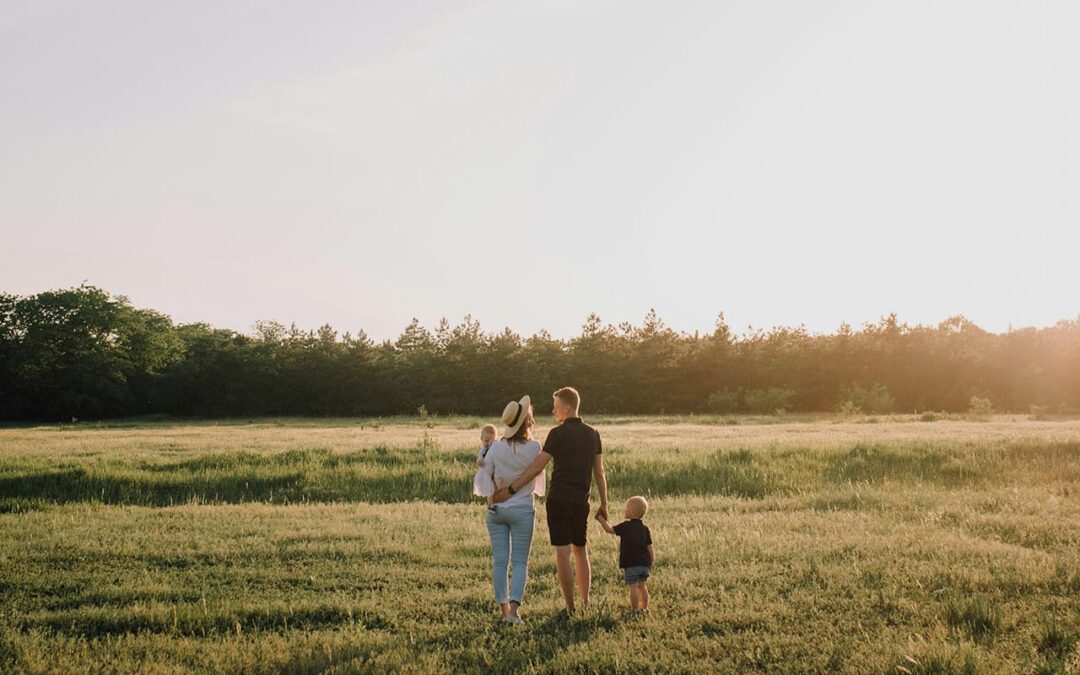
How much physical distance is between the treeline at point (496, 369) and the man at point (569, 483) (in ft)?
185

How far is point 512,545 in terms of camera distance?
324 inches

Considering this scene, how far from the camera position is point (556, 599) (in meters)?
8.69

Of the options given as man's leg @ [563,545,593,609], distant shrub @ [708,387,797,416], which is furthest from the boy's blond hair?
distant shrub @ [708,387,797,416]

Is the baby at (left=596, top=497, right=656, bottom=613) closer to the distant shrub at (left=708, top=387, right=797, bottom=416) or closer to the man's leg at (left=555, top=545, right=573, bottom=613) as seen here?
the man's leg at (left=555, top=545, right=573, bottom=613)

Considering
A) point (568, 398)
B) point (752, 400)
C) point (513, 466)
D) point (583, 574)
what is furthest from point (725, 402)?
point (513, 466)

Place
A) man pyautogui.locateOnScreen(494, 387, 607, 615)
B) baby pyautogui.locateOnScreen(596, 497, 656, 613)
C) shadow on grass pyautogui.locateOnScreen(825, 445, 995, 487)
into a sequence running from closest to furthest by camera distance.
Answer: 1. baby pyautogui.locateOnScreen(596, 497, 656, 613)
2. man pyautogui.locateOnScreen(494, 387, 607, 615)
3. shadow on grass pyautogui.locateOnScreen(825, 445, 995, 487)

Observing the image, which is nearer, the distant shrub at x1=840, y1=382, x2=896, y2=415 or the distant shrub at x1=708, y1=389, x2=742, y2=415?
the distant shrub at x1=840, y1=382, x2=896, y2=415

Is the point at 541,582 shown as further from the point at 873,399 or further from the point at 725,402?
the point at 725,402

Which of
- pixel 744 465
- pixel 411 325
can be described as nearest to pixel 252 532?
pixel 744 465

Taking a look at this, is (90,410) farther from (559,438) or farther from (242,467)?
(559,438)

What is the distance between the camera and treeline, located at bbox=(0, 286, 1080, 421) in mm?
64625

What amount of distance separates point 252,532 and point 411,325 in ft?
252

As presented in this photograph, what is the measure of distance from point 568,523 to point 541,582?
6.68 ft

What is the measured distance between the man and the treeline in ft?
185
